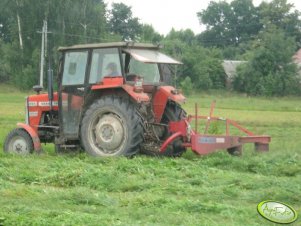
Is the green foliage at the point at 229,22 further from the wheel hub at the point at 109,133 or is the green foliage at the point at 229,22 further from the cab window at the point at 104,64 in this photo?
the wheel hub at the point at 109,133

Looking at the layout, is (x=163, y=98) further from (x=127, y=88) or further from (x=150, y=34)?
(x=150, y=34)

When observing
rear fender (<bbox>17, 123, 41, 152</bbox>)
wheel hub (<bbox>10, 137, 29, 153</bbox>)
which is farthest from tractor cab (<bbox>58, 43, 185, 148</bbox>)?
wheel hub (<bbox>10, 137, 29, 153</bbox>)

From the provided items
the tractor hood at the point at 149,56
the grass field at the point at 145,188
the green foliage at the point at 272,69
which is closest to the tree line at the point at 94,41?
the green foliage at the point at 272,69

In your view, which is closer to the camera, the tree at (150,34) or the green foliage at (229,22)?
the tree at (150,34)

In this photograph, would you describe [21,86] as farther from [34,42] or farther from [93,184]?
[93,184]

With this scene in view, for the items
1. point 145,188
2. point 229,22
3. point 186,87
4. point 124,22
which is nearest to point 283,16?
point 229,22

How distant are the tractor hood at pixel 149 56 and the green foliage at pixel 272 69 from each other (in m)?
41.7

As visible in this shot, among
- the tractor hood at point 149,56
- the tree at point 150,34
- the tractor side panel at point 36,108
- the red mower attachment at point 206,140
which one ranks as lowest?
the red mower attachment at point 206,140

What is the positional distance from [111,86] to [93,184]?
11.6ft

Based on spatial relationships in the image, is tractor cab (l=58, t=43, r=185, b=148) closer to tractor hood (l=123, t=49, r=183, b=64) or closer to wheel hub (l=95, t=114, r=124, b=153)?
tractor hood (l=123, t=49, r=183, b=64)

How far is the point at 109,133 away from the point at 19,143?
2.03 meters

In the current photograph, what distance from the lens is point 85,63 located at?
497 inches

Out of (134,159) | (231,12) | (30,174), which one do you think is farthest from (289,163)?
(231,12)

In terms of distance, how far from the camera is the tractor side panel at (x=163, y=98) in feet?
41.8
